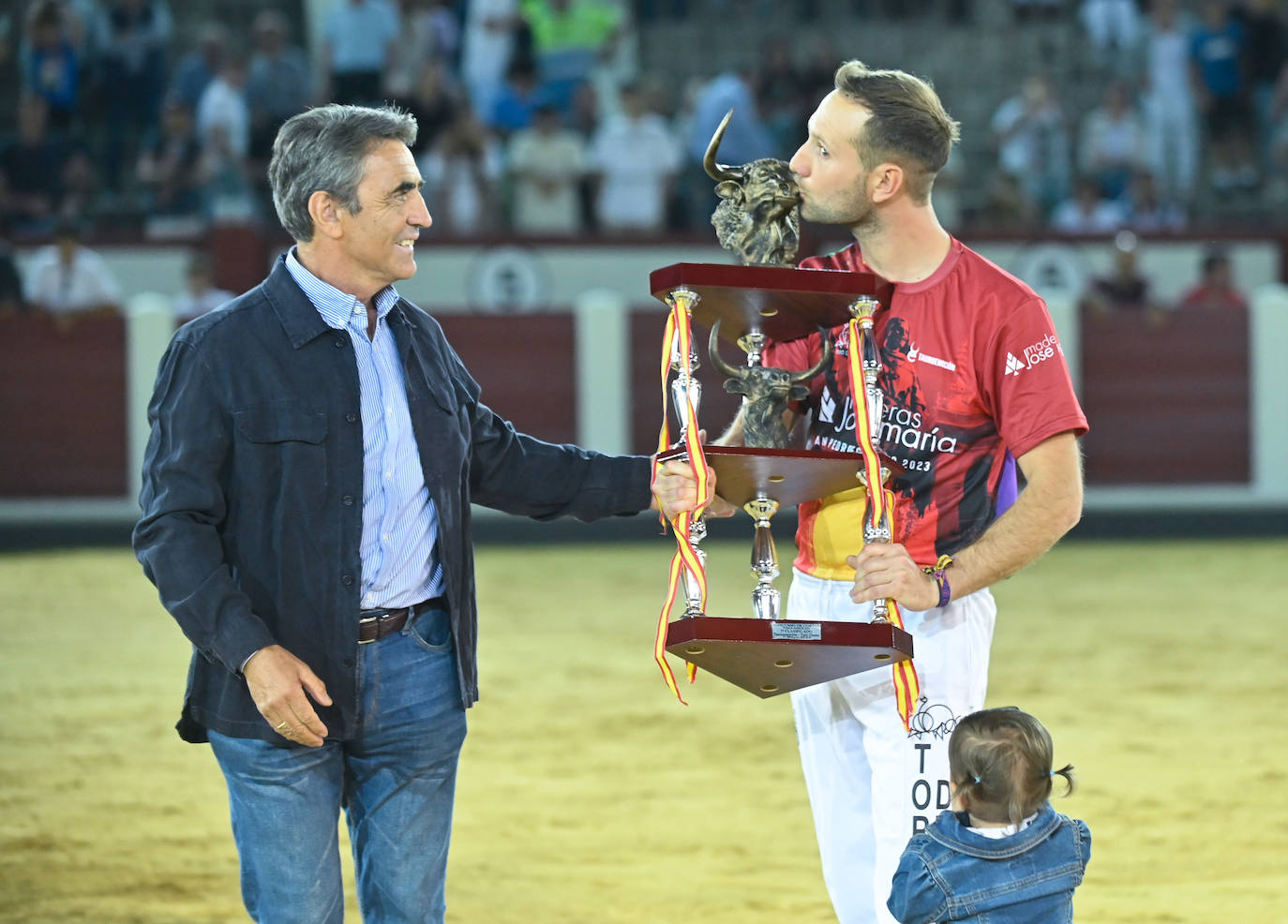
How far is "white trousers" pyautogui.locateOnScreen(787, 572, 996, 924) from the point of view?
11.4 feet

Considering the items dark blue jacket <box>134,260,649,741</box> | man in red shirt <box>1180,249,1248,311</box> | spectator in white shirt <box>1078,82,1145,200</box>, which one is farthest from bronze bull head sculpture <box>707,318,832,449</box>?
spectator in white shirt <box>1078,82,1145,200</box>

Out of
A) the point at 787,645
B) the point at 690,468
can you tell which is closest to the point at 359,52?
the point at 690,468

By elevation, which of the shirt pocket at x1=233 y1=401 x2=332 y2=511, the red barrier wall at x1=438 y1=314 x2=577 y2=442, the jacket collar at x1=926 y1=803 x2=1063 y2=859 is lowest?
the red barrier wall at x1=438 y1=314 x2=577 y2=442

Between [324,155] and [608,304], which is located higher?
[324,155]

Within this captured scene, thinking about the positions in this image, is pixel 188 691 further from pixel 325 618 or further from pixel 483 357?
pixel 483 357

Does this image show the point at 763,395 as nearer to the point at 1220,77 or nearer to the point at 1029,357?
the point at 1029,357

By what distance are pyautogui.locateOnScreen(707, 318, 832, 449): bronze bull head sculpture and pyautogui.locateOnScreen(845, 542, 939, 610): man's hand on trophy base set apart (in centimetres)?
29

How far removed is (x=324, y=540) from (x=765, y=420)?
844mm

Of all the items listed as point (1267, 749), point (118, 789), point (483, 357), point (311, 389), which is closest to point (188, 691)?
point (311, 389)

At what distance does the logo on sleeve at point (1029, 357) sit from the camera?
3.35 meters

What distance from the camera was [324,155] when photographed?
309cm

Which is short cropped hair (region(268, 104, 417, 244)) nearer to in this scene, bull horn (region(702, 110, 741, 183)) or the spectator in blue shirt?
bull horn (region(702, 110, 741, 183))

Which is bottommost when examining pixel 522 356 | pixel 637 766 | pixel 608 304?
pixel 637 766

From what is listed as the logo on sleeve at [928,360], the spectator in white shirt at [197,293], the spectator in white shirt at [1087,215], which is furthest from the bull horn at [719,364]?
the spectator in white shirt at [1087,215]
